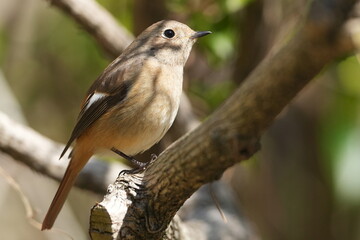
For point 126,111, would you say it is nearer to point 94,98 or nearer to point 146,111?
point 146,111

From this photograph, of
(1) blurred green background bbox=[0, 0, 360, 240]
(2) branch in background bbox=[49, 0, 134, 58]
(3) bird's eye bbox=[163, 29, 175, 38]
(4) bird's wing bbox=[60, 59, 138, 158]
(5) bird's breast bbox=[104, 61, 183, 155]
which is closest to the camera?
(5) bird's breast bbox=[104, 61, 183, 155]

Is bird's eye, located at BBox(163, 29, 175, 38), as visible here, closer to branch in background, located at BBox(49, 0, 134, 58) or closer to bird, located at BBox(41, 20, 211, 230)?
bird, located at BBox(41, 20, 211, 230)

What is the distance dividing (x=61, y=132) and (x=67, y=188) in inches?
105

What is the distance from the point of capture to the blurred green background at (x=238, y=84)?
19.6 ft

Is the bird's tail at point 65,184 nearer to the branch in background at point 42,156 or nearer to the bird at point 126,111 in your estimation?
the bird at point 126,111

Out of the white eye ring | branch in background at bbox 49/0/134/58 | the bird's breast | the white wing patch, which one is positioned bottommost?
the white wing patch

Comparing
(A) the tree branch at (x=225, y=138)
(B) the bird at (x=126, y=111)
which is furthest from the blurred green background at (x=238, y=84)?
(A) the tree branch at (x=225, y=138)

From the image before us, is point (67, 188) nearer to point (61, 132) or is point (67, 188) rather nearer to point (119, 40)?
point (119, 40)

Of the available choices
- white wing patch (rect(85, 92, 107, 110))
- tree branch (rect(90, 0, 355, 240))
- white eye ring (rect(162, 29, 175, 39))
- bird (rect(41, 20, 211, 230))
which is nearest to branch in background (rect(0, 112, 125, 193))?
bird (rect(41, 20, 211, 230))

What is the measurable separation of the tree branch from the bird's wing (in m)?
1.10

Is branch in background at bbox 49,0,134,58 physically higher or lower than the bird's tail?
higher

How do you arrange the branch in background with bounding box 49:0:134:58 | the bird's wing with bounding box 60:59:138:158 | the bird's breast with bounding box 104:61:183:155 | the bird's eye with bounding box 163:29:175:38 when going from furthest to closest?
1. the branch in background with bounding box 49:0:134:58
2. the bird's eye with bounding box 163:29:175:38
3. the bird's wing with bounding box 60:59:138:158
4. the bird's breast with bounding box 104:61:183:155

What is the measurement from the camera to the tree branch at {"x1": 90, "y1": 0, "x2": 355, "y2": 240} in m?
1.92

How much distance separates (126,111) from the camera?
399 cm
